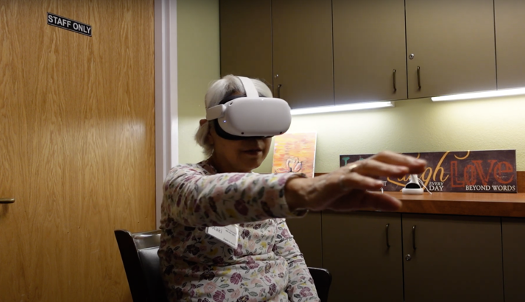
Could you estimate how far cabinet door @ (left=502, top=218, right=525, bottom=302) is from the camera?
193cm

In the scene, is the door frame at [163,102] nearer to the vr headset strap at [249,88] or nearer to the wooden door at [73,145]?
the wooden door at [73,145]

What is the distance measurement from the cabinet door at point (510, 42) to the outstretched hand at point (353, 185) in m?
2.06

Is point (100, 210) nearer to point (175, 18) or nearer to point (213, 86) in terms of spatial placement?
point (175, 18)

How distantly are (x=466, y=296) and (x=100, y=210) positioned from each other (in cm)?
193

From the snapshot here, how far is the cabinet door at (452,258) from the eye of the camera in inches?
78.7

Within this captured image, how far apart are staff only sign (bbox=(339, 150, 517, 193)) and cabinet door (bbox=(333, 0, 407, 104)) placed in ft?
1.63

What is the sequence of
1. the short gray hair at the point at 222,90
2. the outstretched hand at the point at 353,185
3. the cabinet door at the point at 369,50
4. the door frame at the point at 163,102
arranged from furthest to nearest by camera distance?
the door frame at the point at 163,102 < the cabinet door at the point at 369,50 < the short gray hair at the point at 222,90 < the outstretched hand at the point at 353,185

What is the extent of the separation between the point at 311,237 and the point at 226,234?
1655mm

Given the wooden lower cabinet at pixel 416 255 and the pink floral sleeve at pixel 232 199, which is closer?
the pink floral sleeve at pixel 232 199

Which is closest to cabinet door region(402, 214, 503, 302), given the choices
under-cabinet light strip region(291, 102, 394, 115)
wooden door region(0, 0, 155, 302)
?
under-cabinet light strip region(291, 102, 394, 115)

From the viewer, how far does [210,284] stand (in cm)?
97

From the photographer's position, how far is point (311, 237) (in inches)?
101

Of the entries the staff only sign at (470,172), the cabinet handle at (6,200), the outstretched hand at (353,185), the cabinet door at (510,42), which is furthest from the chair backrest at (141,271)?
the cabinet door at (510,42)

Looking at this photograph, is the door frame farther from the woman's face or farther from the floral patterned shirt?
the woman's face
